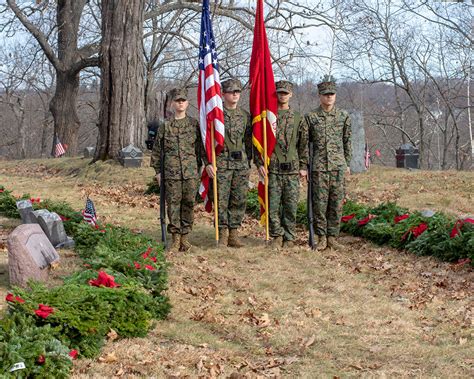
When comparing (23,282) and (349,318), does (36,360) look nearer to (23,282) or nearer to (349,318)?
(23,282)

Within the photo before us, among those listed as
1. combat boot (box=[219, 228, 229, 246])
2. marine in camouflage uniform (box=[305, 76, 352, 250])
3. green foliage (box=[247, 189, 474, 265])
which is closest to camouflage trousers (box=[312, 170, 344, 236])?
marine in camouflage uniform (box=[305, 76, 352, 250])

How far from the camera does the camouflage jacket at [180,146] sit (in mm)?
8781

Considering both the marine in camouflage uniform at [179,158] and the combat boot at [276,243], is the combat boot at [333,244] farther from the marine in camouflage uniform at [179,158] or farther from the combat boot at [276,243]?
the marine in camouflage uniform at [179,158]

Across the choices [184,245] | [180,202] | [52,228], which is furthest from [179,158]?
[52,228]

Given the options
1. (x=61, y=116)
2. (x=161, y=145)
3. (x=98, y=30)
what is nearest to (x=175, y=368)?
(x=161, y=145)

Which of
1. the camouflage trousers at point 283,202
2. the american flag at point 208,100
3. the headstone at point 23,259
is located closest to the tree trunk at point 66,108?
the american flag at point 208,100

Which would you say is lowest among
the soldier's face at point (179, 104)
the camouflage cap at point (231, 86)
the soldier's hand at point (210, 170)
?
the soldier's hand at point (210, 170)

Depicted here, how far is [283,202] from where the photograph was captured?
9.27 m

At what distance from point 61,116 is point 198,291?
19800mm

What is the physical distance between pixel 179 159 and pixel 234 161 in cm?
76

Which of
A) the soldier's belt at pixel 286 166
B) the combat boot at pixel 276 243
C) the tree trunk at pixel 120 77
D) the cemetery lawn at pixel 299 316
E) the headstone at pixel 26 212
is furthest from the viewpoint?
the tree trunk at pixel 120 77

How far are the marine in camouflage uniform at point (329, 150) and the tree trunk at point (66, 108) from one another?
660 inches

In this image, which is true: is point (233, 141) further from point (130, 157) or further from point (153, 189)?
point (130, 157)

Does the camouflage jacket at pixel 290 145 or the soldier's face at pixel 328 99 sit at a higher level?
the soldier's face at pixel 328 99
